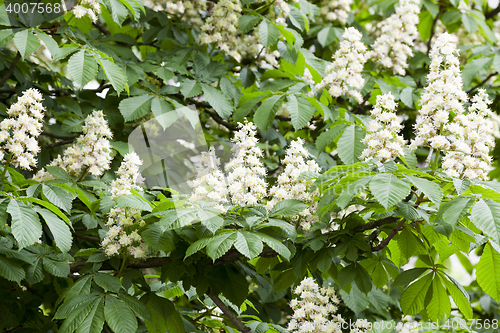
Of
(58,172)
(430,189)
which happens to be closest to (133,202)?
(58,172)

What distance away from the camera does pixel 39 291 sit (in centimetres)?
338

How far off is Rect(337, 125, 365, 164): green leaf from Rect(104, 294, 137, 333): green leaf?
1262mm

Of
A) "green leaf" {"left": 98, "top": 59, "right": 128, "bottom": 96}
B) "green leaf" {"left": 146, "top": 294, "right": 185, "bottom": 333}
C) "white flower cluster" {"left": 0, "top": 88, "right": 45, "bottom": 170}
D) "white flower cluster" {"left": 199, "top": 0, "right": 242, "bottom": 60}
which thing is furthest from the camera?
"white flower cluster" {"left": 199, "top": 0, "right": 242, "bottom": 60}

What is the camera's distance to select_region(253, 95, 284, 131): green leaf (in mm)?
2680

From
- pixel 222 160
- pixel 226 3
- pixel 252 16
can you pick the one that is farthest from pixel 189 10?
pixel 222 160

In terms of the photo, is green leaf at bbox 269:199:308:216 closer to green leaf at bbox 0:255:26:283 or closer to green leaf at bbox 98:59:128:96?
green leaf at bbox 98:59:128:96

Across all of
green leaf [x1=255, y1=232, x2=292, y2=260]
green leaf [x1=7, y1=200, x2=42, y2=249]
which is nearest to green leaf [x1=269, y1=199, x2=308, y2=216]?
green leaf [x1=255, y1=232, x2=292, y2=260]

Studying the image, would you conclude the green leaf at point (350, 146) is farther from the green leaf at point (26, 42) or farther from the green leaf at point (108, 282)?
the green leaf at point (26, 42)

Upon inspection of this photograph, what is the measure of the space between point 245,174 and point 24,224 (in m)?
0.94

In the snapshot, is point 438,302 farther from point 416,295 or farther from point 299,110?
point 299,110

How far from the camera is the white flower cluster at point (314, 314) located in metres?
2.28

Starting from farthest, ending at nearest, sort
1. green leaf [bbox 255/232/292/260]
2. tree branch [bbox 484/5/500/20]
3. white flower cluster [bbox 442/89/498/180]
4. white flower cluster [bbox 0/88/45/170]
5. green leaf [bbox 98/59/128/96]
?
1. tree branch [bbox 484/5/500/20]
2. green leaf [bbox 98/59/128/96]
3. white flower cluster [bbox 0/88/45/170]
4. white flower cluster [bbox 442/89/498/180]
5. green leaf [bbox 255/232/292/260]

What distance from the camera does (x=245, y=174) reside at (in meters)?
2.12

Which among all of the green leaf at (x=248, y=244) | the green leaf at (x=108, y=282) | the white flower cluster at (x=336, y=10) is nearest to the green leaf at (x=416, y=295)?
the green leaf at (x=248, y=244)
